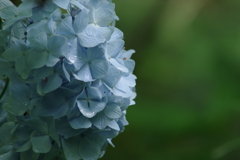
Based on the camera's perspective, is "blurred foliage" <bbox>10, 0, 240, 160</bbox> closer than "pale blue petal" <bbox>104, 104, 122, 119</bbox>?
No

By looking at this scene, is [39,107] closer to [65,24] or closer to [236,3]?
[65,24]

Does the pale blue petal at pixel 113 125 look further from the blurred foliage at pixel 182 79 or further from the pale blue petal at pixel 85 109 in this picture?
the blurred foliage at pixel 182 79

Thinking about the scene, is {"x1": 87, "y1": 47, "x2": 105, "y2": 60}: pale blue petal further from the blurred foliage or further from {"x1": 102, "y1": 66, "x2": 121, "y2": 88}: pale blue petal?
the blurred foliage

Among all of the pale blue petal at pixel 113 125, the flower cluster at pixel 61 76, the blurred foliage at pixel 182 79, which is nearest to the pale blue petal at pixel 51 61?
the flower cluster at pixel 61 76

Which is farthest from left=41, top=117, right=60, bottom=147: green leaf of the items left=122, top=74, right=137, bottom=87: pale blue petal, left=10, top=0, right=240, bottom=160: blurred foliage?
left=10, top=0, right=240, bottom=160: blurred foliage

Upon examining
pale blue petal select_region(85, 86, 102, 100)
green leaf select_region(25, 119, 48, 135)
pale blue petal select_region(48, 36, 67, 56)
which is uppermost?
pale blue petal select_region(48, 36, 67, 56)

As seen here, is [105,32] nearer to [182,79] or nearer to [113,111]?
[113,111]
